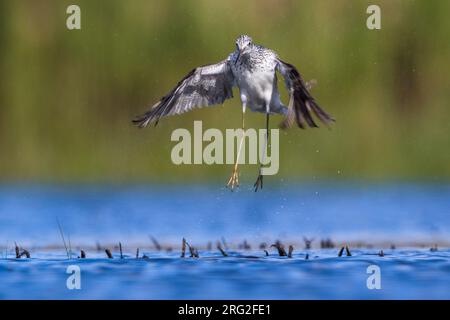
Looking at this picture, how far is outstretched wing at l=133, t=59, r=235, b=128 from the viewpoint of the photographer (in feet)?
37.6

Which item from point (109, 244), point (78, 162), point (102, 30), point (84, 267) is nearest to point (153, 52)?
point (102, 30)

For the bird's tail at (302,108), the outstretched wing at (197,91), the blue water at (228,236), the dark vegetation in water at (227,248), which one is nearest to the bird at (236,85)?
the outstretched wing at (197,91)

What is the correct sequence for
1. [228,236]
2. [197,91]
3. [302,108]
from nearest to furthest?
[302,108]
[197,91]
[228,236]

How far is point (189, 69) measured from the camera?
17781mm

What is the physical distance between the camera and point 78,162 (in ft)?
57.7

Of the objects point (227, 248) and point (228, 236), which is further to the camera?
point (228, 236)

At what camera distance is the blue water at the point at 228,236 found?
31.0 ft

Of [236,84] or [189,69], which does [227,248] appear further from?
[189,69]

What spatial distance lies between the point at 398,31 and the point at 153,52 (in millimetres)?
4443

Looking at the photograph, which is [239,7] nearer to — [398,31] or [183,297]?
[398,31]

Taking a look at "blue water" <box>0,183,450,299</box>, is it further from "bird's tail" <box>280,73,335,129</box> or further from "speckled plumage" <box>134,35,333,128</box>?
"speckled plumage" <box>134,35,333,128</box>

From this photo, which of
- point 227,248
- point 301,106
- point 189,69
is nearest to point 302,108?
point 301,106

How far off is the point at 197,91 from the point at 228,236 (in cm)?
A: 201

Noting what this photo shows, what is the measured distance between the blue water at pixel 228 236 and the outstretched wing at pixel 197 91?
1.58m
